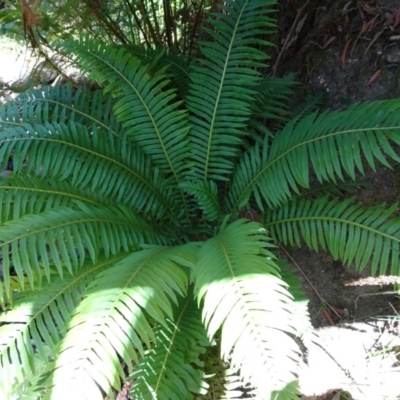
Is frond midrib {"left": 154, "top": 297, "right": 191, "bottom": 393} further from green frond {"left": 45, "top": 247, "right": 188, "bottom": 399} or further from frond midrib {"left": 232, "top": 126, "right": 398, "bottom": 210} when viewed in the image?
frond midrib {"left": 232, "top": 126, "right": 398, "bottom": 210}

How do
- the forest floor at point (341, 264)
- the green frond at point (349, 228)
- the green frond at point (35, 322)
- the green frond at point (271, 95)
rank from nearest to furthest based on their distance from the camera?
the green frond at point (35, 322), the green frond at point (349, 228), the forest floor at point (341, 264), the green frond at point (271, 95)

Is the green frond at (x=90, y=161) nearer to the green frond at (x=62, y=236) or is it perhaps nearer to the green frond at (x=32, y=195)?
the green frond at (x=32, y=195)

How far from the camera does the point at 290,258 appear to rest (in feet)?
7.18

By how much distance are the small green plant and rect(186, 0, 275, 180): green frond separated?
0.03 feet

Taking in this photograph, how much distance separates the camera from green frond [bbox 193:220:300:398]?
121 cm

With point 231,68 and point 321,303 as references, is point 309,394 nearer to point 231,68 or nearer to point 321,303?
point 321,303

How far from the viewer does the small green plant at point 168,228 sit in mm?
1298

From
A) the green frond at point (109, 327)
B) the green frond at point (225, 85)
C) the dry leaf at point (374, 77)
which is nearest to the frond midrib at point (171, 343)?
the green frond at point (109, 327)

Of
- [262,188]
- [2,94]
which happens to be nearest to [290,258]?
[262,188]

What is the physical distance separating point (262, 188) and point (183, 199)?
0.49 m

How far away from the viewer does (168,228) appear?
7.22 ft

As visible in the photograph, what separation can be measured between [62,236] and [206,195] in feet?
2.17

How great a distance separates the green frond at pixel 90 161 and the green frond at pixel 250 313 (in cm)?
74

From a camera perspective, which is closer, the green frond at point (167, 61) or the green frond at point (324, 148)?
the green frond at point (324, 148)
